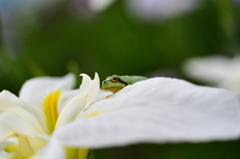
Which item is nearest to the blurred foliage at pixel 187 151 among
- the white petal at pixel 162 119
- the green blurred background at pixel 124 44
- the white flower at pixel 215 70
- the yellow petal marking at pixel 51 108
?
the green blurred background at pixel 124 44

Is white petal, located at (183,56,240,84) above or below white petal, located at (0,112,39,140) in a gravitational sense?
above

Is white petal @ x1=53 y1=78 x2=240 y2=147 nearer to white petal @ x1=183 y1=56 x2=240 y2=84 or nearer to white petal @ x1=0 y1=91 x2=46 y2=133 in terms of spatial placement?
white petal @ x1=0 y1=91 x2=46 y2=133

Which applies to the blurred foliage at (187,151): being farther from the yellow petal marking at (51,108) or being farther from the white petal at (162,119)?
the white petal at (162,119)

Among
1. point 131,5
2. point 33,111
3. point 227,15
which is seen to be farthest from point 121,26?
point 33,111

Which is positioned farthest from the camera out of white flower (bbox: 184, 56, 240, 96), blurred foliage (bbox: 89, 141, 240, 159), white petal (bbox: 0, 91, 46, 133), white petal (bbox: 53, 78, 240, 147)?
white flower (bbox: 184, 56, 240, 96)

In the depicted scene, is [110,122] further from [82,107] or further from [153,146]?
[153,146]

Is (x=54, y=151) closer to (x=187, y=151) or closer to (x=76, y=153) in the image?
(x=76, y=153)

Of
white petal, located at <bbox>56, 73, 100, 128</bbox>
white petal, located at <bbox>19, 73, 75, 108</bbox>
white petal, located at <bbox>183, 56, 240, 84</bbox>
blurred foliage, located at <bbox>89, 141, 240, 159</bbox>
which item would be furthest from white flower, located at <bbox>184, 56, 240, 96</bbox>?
white petal, located at <bbox>56, 73, 100, 128</bbox>
